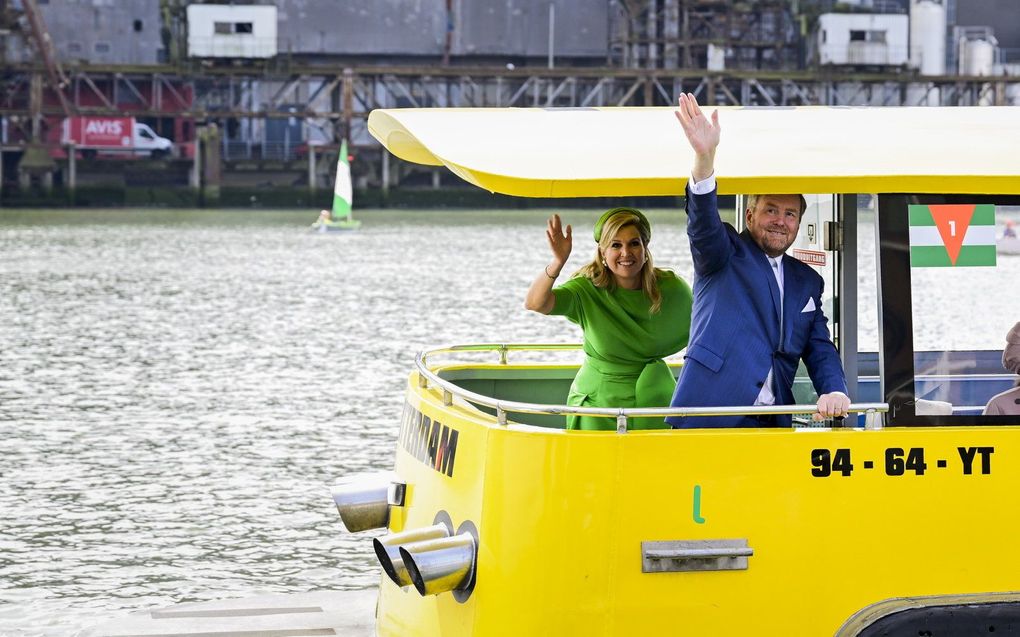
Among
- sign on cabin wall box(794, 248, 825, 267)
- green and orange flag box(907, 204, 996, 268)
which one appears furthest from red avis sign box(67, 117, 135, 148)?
green and orange flag box(907, 204, 996, 268)

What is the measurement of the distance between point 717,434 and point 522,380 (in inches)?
85.7

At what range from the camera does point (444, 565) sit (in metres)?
5.13

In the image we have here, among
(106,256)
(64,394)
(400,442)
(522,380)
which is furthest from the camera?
(106,256)

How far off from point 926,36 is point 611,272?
8871cm

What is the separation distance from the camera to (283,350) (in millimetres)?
23219

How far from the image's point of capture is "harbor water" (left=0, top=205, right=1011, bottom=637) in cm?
Result: 974

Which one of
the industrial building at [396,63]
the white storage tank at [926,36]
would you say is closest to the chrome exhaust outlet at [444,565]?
the industrial building at [396,63]

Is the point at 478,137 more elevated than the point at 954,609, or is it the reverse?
the point at 478,137

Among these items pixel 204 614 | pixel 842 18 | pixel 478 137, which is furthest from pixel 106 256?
pixel 842 18

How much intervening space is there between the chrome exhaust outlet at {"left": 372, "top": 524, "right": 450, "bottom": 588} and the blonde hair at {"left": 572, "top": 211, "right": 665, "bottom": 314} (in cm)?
103

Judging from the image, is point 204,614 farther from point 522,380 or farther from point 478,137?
point 478,137

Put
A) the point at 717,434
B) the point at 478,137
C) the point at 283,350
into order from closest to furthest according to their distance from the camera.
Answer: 1. the point at 717,434
2. the point at 478,137
3. the point at 283,350

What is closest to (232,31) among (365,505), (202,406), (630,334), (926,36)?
(926,36)

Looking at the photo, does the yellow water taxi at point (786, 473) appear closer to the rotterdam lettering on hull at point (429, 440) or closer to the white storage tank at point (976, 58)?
the rotterdam lettering on hull at point (429, 440)
